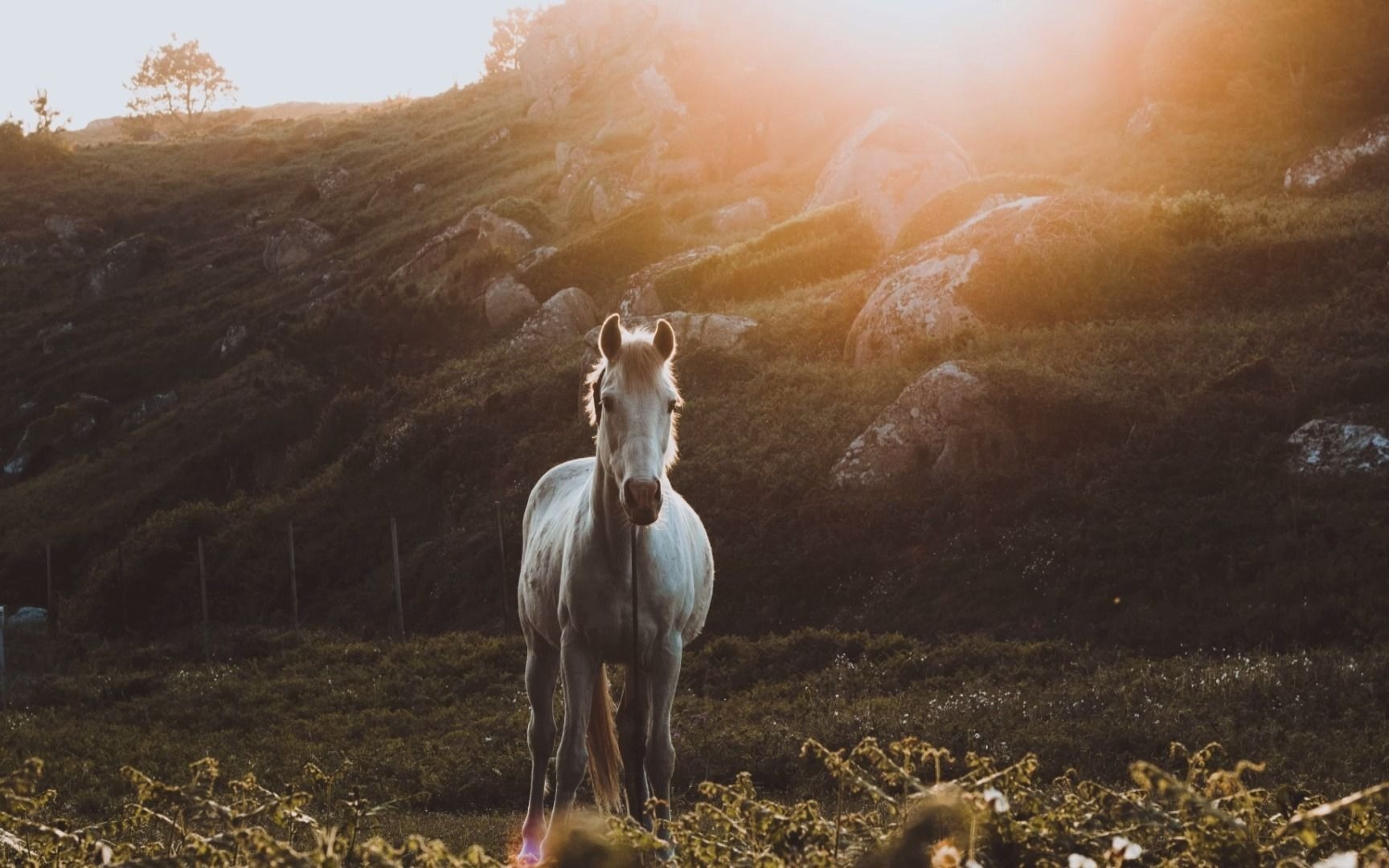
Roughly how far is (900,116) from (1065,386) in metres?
23.3

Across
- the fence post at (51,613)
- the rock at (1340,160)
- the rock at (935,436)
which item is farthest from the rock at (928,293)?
the fence post at (51,613)

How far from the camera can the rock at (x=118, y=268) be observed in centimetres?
6362

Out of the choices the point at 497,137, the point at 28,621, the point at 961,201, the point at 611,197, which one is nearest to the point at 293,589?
the point at 28,621

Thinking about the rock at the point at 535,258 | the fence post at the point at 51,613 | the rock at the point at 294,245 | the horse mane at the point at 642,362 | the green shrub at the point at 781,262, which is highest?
the rock at the point at 294,245

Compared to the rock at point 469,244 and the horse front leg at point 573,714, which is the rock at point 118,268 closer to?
the rock at point 469,244

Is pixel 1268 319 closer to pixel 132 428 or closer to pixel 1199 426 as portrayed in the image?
pixel 1199 426

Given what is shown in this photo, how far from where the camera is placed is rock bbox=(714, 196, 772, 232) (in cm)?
4576

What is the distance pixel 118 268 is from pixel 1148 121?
52.0 metres

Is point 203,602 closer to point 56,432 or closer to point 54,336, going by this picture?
point 56,432

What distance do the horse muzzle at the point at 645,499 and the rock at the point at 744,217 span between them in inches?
1561

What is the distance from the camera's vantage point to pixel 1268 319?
81.2 feet

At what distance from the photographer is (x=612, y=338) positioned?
6961mm

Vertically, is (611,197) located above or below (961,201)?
above

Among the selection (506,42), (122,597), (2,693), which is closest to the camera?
(2,693)
